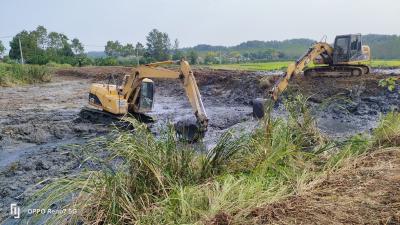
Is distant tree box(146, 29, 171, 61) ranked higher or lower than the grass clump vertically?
higher

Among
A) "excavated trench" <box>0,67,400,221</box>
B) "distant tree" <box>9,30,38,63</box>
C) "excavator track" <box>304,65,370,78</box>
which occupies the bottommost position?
"excavated trench" <box>0,67,400,221</box>

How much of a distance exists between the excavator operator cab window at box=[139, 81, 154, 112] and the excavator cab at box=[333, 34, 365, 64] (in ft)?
33.7

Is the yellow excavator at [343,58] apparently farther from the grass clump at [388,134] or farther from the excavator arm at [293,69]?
the grass clump at [388,134]

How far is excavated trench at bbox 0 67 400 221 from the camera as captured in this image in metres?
7.42

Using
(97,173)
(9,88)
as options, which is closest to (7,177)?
(97,173)

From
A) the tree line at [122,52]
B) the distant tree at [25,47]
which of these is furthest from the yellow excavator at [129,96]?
the distant tree at [25,47]

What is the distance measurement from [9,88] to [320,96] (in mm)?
18246

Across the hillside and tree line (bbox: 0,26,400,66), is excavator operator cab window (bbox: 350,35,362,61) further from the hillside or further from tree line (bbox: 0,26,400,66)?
tree line (bbox: 0,26,400,66)

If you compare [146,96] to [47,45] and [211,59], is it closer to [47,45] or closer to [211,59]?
[211,59]

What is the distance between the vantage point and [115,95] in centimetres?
1153

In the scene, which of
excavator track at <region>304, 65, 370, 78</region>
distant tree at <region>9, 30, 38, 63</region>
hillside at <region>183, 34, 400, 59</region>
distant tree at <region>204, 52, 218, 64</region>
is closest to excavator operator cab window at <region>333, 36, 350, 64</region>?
excavator track at <region>304, 65, 370, 78</region>

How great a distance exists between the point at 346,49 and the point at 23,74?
2127cm

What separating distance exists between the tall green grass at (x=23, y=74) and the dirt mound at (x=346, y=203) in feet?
82.4

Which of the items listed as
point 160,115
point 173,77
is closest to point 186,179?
point 173,77
